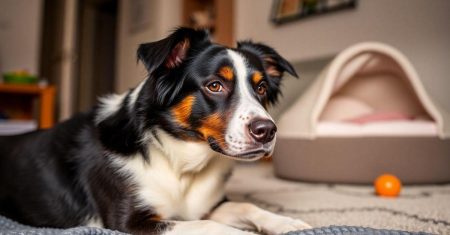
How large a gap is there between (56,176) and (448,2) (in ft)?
9.88

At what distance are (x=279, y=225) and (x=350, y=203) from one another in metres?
0.72

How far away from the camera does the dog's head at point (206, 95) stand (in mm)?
1108

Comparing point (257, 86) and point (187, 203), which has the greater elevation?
point (257, 86)

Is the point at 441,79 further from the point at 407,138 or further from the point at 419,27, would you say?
the point at 407,138

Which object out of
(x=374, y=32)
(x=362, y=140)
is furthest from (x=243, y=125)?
(x=374, y=32)

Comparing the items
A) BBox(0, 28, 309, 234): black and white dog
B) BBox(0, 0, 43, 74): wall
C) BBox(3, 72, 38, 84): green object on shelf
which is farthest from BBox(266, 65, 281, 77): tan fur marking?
BBox(0, 0, 43, 74): wall

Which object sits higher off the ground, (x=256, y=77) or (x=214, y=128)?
(x=256, y=77)

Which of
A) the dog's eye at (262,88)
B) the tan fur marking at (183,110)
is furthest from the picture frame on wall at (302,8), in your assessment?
the tan fur marking at (183,110)

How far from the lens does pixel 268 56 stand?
1.50 m

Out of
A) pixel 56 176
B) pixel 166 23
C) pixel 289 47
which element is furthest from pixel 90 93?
pixel 56 176

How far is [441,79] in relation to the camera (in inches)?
118

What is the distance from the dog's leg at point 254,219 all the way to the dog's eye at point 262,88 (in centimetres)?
39

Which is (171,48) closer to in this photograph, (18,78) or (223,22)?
(18,78)

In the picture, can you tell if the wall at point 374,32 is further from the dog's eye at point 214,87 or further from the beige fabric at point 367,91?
the dog's eye at point 214,87
